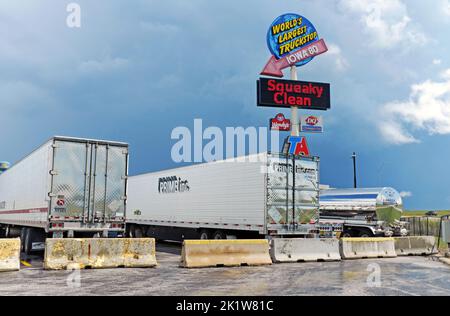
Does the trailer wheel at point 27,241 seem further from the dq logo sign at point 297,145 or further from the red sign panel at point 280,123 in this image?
the red sign panel at point 280,123

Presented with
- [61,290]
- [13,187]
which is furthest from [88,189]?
[13,187]

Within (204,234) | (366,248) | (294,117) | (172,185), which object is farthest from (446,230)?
(294,117)

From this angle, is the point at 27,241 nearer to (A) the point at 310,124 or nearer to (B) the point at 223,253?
(B) the point at 223,253

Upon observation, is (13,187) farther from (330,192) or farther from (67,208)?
(330,192)

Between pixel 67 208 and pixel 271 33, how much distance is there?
26127 millimetres

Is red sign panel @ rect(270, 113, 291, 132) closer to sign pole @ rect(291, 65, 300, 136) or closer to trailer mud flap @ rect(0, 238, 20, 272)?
sign pole @ rect(291, 65, 300, 136)

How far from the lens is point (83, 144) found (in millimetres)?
14875

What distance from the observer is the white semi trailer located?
16.5 meters

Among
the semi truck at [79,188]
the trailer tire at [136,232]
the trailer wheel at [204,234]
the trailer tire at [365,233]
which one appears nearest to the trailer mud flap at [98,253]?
the semi truck at [79,188]

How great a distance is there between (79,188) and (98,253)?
112 inches

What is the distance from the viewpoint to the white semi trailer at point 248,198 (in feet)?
54.2
